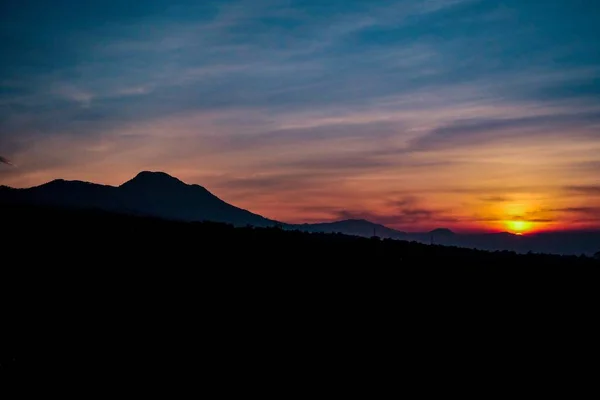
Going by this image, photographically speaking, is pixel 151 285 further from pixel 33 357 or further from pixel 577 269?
pixel 577 269

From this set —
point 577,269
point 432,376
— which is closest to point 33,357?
point 432,376

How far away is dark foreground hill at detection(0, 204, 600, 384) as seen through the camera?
14.9 metres

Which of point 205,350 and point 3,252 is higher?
point 3,252

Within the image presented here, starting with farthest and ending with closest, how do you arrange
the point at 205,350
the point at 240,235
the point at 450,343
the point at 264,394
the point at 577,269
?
the point at 577,269 → the point at 240,235 → the point at 450,343 → the point at 205,350 → the point at 264,394

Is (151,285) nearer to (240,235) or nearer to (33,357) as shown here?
(33,357)

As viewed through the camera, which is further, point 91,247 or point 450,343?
point 91,247

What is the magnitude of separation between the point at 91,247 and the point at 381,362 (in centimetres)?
1351

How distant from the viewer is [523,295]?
2862 centimetres

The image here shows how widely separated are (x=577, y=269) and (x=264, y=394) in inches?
1394

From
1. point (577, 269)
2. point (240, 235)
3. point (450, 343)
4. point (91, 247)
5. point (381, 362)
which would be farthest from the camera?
point (577, 269)

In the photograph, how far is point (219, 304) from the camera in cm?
1939

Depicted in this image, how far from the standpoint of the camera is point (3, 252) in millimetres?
20609

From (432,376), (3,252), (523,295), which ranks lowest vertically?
(432,376)

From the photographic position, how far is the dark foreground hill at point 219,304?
14867mm
